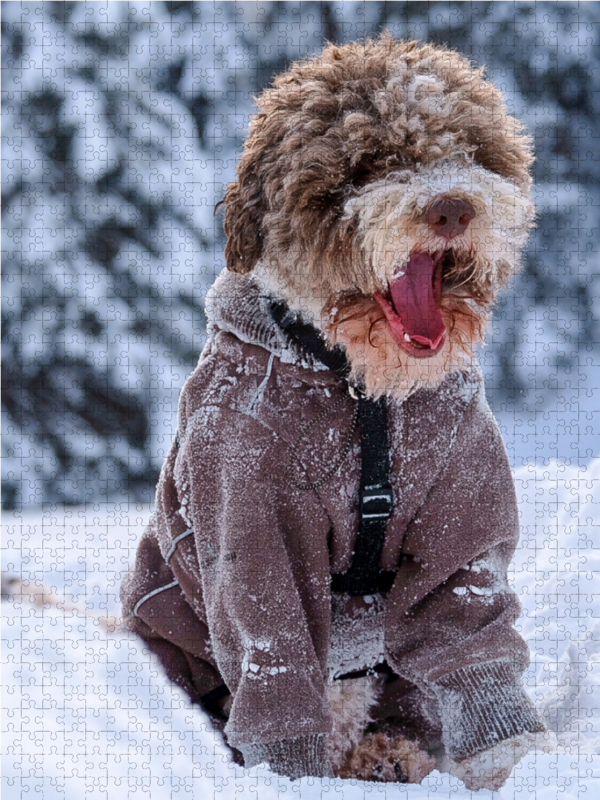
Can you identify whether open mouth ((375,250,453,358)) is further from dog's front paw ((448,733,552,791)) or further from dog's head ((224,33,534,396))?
dog's front paw ((448,733,552,791))

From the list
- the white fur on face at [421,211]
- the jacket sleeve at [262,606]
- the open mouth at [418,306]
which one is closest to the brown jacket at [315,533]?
the jacket sleeve at [262,606]

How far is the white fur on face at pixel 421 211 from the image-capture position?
7.89 ft

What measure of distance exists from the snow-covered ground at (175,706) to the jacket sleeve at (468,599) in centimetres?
18

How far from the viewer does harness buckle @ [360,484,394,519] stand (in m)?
2.74

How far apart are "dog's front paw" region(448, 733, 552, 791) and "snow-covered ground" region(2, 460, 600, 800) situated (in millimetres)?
79

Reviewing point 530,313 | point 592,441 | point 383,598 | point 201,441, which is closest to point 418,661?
point 383,598

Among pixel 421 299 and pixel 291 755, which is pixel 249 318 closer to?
pixel 421 299

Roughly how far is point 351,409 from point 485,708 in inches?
35.4

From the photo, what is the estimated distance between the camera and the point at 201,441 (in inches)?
108

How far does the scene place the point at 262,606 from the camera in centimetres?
268

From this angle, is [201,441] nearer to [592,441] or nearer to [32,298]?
[592,441]

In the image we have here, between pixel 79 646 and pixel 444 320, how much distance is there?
58.0 inches
